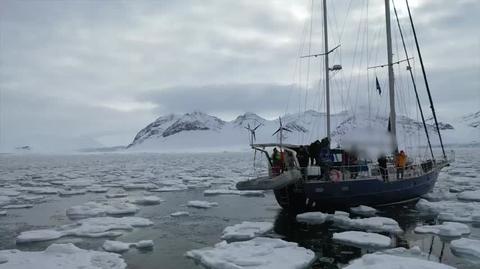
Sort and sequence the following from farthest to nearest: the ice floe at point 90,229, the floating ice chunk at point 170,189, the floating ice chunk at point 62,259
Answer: the floating ice chunk at point 170,189 < the ice floe at point 90,229 < the floating ice chunk at point 62,259

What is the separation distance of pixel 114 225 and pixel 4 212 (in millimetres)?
6165

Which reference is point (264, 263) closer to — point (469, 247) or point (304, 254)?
point (304, 254)

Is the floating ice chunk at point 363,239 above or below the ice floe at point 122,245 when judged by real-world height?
above

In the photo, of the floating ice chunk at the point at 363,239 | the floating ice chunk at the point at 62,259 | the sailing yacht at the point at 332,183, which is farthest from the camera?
the sailing yacht at the point at 332,183

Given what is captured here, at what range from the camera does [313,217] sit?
55.3ft

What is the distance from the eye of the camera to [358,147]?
2055cm

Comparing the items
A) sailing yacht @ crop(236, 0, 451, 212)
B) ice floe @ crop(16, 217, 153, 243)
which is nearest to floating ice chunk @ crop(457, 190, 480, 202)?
sailing yacht @ crop(236, 0, 451, 212)

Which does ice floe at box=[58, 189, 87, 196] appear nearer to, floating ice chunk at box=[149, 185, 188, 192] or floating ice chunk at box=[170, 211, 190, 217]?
floating ice chunk at box=[149, 185, 188, 192]

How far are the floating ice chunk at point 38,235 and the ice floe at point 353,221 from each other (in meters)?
7.92

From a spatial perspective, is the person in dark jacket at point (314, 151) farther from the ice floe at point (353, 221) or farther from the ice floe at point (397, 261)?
the ice floe at point (397, 261)

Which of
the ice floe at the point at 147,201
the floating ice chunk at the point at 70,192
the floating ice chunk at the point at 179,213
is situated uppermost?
the floating ice chunk at the point at 70,192

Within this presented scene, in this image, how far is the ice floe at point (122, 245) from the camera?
1236 centimetres

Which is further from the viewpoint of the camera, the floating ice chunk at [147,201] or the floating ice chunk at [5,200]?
the floating ice chunk at [147,201]

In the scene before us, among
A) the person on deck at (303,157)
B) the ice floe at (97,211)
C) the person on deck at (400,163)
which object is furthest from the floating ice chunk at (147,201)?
the person on deck at (400,163)
